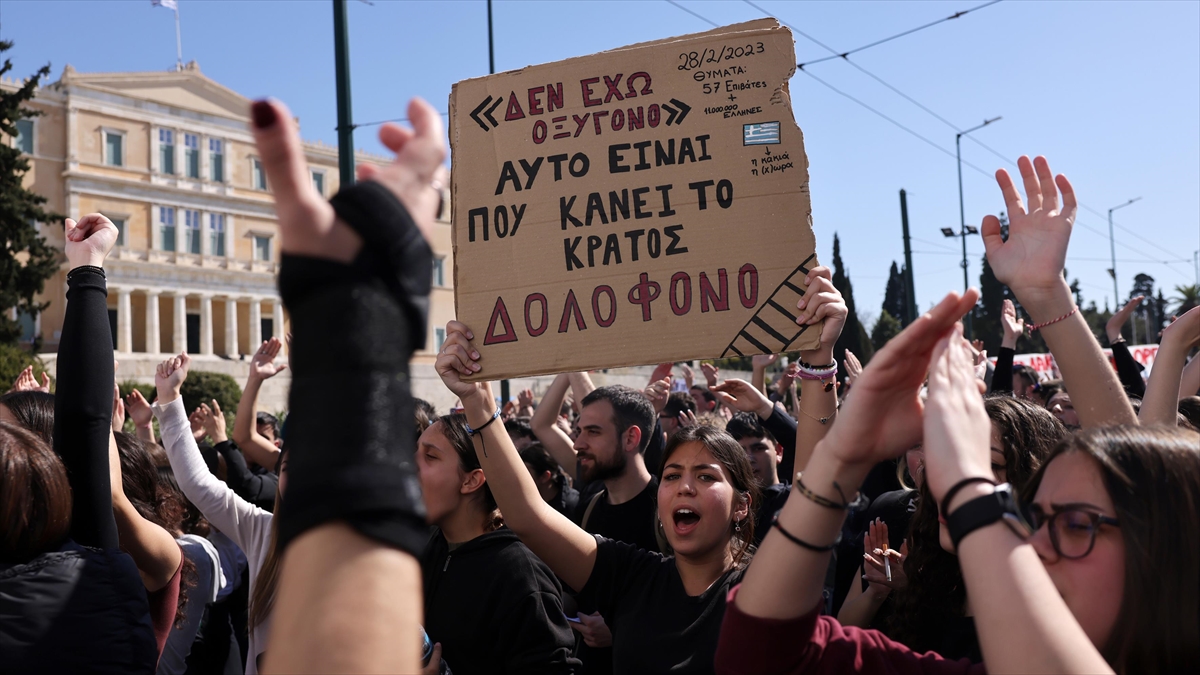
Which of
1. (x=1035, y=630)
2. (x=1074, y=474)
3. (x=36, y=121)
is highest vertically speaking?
(x=36, y=121)

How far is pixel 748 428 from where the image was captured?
593 centimetres

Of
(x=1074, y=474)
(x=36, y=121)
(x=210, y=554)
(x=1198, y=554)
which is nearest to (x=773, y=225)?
(x=1074, y=474)

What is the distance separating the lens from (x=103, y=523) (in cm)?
251

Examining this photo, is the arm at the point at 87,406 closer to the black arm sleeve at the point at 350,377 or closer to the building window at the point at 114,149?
the black arm sleeve at the point at 350,377

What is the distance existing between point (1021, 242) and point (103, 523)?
2614 millimetres

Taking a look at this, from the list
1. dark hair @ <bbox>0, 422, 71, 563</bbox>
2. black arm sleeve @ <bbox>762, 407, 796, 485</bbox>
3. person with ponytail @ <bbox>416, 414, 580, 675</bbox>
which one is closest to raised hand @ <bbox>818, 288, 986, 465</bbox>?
dark hair @ <bbox>0, 422, 71, 563</bbox>

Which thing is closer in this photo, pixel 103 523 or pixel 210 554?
pixel 103 523

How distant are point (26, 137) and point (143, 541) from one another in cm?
5547

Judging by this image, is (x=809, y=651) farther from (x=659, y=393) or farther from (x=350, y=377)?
(x=659, y=393)

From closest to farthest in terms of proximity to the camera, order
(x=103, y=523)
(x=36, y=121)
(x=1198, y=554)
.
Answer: (x=1198, y=554), (x=103, y=523), (x=36, y=121)

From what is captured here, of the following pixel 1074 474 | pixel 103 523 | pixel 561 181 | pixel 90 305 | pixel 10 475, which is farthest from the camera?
pixel 561 181

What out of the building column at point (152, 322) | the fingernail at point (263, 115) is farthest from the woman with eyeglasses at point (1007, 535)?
the building column at point (152, 322)

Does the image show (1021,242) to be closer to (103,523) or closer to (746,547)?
(746,547)

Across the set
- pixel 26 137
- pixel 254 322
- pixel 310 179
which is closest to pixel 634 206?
pixel 310 179
